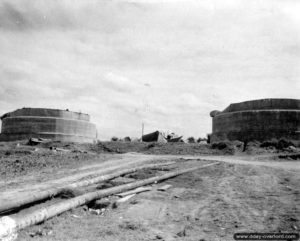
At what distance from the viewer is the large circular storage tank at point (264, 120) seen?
25.7 m

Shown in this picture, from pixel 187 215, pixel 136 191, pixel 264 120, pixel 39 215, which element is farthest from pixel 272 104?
pixel 39 215

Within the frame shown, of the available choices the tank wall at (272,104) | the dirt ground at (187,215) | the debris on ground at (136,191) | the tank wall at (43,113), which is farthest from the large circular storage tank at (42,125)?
the debris on ground at (136,191)

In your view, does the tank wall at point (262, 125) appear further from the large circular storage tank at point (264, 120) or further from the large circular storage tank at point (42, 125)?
the large circular storage tank at point (42, 125)

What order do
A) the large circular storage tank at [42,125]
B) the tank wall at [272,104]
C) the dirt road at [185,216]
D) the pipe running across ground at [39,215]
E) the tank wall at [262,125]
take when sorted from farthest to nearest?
the large circular storage tank at [42,125]
the tank wall at [272,104]
the tank wall at [262,125]
the dirt road at [185,216]
the pipe running across ground at [39,215]

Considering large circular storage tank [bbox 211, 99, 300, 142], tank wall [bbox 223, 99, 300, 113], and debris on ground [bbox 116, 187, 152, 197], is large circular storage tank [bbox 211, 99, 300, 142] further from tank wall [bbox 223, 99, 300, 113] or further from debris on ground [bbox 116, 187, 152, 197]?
debris on ground [bbox 116, 187, 152, 197]

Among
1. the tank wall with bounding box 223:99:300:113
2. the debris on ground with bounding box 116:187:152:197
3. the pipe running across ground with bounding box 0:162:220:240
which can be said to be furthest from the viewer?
the tank wall with bounding box 223:99:300:113

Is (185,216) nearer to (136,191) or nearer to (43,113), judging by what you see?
(136,191)

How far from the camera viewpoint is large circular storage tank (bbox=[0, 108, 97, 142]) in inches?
1364

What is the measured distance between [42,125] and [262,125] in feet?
74.8

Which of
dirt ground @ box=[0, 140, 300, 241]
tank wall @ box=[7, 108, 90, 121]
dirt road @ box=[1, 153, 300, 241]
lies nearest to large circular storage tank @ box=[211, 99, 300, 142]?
tank wall @ box=[7, 108, 90, 121]

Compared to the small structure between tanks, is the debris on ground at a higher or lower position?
lower

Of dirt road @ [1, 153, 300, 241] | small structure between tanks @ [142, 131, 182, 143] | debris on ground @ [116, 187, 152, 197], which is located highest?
small structure between tanks @ [142, 131, 182, 143]

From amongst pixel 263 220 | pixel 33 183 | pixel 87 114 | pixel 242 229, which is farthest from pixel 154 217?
pixel 87 114

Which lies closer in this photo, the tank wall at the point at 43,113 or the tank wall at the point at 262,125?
the tank wall at the point at 262,125
